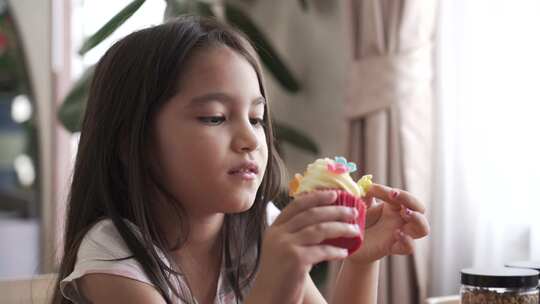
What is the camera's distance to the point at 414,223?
128cm

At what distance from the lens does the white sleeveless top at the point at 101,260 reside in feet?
3.90

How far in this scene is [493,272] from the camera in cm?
107

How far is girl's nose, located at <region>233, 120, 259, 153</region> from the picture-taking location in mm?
1154

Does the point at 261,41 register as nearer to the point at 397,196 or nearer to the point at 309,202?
the point at 397,196

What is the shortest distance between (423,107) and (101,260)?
1.27 meters

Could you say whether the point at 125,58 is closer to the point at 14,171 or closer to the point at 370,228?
the point at 370,228

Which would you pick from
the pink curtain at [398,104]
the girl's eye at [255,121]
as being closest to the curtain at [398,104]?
the pink curtain at [398,104]

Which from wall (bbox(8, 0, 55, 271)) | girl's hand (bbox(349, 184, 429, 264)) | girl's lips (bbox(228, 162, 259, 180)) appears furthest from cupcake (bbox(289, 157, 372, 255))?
wall (bbox(8, 0, 55, 271))

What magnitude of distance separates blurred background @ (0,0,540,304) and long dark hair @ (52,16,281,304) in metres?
0.24

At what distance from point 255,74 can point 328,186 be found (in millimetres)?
302

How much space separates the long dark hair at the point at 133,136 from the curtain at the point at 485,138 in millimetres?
851

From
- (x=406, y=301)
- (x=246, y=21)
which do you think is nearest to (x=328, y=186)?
(x=406, y=301)

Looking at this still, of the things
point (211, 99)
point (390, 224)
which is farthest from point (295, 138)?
point (211, 99)

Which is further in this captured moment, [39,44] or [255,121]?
[39,44]
